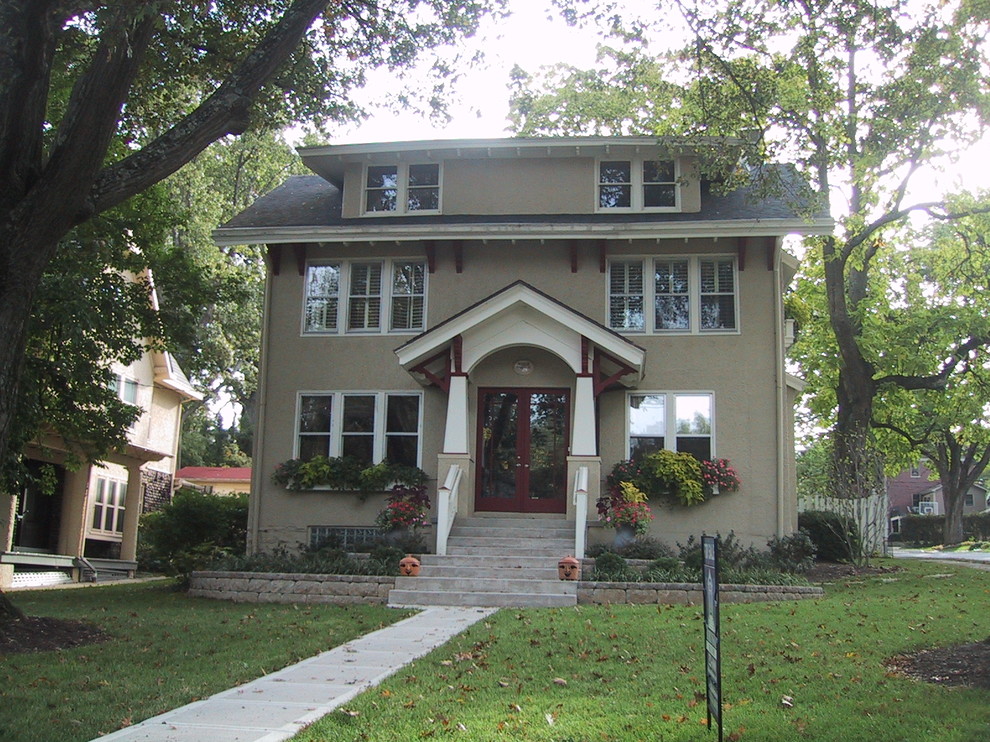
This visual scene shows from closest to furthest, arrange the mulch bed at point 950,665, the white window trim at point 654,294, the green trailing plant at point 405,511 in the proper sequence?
the mulch bed at point 950,665
the green trailing plant at point 405,511
the white window trim at point 654,294

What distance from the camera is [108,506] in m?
26.1

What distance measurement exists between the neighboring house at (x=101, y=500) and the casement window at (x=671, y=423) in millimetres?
10895

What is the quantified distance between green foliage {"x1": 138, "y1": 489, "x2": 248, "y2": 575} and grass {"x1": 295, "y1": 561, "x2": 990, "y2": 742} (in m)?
7.09

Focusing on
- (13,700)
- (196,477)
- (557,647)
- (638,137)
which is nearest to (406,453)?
(638,137)

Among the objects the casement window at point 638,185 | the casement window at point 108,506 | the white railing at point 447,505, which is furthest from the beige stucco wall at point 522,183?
the casement window at point 108,506

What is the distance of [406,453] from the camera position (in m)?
18.3

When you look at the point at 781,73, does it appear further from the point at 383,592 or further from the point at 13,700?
the point at 13,700

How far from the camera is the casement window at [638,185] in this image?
18938 mm

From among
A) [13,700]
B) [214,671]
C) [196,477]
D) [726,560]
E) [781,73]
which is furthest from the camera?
[196,477]

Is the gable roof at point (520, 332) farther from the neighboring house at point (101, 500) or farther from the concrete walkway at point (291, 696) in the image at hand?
the neighboring house at point (101, 500)

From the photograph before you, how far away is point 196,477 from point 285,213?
19099 millimetres

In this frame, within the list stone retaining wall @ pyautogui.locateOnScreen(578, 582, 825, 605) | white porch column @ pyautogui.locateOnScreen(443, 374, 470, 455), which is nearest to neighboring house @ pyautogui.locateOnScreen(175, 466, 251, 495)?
white porch column @ pyautogui.locateOnScreen(443, 374, 470, 455)

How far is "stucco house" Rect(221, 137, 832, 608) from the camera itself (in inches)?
674

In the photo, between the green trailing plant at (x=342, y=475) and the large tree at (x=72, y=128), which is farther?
the green trailing plant at (x=342, y=475)
